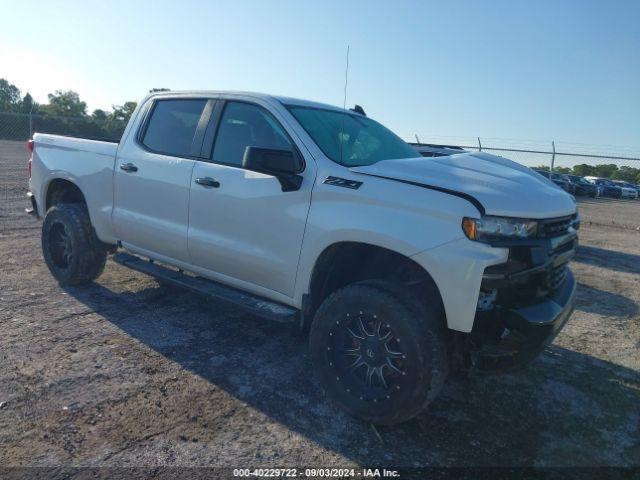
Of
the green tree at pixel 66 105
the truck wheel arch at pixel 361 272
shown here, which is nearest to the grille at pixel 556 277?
the truck wheel arch at pixel 361 272

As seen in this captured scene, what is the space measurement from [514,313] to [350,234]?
1013 mm

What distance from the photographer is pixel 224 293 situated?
3871mm

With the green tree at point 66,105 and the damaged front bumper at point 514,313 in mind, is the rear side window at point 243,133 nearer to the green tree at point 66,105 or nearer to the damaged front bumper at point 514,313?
the damaged front bumper at point 514,313

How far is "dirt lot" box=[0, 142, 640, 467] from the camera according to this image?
110 inches

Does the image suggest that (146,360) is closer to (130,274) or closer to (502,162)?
(130,274)

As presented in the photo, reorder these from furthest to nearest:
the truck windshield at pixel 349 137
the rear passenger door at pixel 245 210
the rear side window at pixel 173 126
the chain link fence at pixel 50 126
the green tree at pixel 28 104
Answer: the green tree at pixel 28 104 → the chain link fence at pixel 50 126 → the rear side window at pixel 173 126 → the truck windshield at pixel 349 137 → the rear passenger door at pixel 245 210

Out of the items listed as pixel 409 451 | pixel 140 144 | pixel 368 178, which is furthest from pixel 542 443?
pixel 140 144

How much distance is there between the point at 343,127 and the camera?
12.8ft

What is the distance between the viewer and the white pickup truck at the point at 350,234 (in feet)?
9.25

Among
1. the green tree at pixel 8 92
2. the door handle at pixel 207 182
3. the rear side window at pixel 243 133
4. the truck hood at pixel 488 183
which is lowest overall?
the door handle at pixel 207 182

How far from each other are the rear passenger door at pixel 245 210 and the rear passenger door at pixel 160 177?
0.15 meters

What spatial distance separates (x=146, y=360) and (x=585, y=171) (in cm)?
5730

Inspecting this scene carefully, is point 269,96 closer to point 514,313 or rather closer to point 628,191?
point 514,313

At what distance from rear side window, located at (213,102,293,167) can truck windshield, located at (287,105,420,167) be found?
0.62ft
